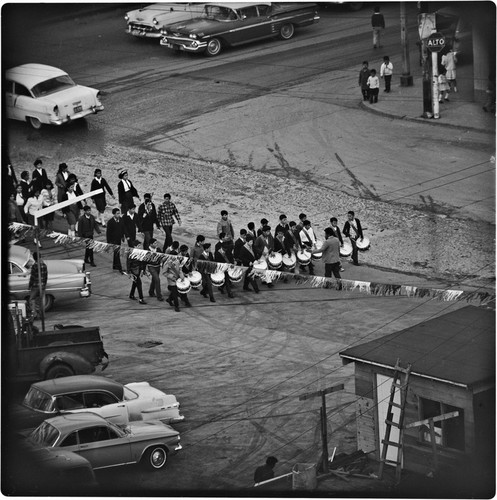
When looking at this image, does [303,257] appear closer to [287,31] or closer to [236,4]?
[236,4]

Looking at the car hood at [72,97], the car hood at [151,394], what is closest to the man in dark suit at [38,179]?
the car hood at [72,97]

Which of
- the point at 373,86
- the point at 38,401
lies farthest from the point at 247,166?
the point at 38,401

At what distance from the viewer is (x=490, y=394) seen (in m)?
19.3

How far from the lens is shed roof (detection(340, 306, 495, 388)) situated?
64.1 ft

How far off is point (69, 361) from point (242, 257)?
6.15 metres

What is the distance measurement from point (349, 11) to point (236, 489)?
3152 cm

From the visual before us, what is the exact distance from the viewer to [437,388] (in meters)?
19.6

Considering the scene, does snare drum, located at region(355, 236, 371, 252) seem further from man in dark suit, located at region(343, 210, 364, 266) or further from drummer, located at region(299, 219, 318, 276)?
drummer, located at region(299, 219, 318, 276)

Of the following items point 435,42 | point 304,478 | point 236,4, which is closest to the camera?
point 304,478

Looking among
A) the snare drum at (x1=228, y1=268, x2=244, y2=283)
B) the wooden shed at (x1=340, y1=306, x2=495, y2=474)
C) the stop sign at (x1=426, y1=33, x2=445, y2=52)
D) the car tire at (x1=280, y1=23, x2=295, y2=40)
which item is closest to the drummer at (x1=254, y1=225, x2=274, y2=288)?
the snare drum at (x1=228, y1=268, x2=244, y2=283)

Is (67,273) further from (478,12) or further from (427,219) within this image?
Result: (478,12)

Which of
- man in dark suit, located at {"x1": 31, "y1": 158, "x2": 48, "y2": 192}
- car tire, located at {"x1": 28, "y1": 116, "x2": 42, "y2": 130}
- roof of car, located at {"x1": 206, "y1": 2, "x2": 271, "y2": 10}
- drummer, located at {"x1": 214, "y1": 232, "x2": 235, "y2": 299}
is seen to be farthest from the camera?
roof of car, located at {"x1": 206, "y1": 2, "x2": 271, "y2": 10}

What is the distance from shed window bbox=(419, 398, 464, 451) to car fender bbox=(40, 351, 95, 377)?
21.4 feet

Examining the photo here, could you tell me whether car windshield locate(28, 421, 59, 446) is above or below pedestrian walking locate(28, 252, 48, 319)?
below
